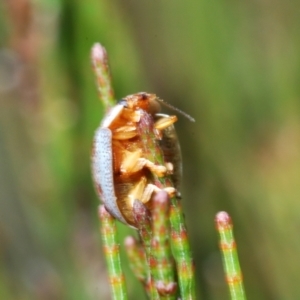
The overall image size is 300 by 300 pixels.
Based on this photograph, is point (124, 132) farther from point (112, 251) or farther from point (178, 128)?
point (178, 128)

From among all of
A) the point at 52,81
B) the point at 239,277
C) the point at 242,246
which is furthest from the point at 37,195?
the point at 239,277

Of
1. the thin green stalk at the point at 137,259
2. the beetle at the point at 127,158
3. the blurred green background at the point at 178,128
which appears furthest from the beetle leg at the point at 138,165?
the blurred green background at the point at 178,128

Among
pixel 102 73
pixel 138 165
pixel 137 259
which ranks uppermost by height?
pixel 102 73

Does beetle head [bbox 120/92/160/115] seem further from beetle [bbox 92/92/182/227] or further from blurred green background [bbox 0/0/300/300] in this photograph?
blurred green background [bbox 0/0/300/300]

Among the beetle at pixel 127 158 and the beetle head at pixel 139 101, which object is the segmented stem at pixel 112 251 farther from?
the beetle head at pixel 139 101

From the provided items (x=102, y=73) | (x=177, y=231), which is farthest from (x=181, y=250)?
(x=102, y=73)

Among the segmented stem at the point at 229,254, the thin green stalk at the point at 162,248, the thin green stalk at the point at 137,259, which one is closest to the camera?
the thin green stalk at the point at 162,248
